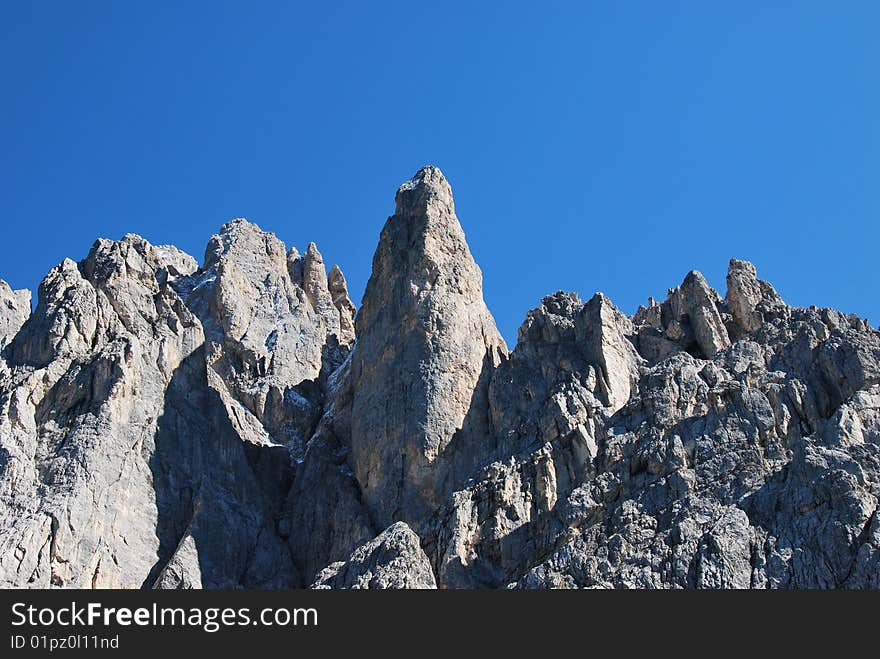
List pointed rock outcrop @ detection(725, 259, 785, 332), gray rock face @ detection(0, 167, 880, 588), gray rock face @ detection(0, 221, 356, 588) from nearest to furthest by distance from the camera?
gray rock face @ detection(0, 167, 880, 588) < gray rock face @ detection(0, 221, 356, 588) < pointed rock outcrop @ detection(725, 259, 785, 332)

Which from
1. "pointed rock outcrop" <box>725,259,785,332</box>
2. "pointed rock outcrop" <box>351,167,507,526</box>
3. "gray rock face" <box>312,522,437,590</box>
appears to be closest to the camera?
"gray rock face" <box>312,522,437,590</box>

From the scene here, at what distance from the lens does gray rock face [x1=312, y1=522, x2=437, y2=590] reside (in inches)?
2302

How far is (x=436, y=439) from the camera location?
3061 inches

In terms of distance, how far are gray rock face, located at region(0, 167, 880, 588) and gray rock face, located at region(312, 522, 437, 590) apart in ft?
0.48

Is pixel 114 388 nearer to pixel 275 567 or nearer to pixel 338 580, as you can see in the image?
pixel 275 567

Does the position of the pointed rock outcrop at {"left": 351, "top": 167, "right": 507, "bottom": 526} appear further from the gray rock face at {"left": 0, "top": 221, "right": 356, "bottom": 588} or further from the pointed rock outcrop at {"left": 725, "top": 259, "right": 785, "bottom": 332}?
the pointed rock outcrop at {"left": 725, "top": 259, "right": 785, "bottom": 332}

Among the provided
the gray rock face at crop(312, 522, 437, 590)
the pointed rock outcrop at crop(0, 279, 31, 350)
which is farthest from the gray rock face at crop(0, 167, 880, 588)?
the pointed rock outcrop at crop(0, 279, 31, 350)

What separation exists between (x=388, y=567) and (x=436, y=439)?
1914 centimetres

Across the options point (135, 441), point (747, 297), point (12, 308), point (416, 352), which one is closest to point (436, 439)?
point (416, 352)

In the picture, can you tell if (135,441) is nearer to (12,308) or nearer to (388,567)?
(388,567)

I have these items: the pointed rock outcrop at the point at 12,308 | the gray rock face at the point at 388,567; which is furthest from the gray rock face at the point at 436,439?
the pointed rock outcrop at the point at 12,308

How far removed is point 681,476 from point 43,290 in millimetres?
44208

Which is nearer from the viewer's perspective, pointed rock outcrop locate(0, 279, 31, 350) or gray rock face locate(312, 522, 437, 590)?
gray rock face locate(312, 522, 437, 590)

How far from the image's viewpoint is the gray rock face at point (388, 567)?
58469mm
